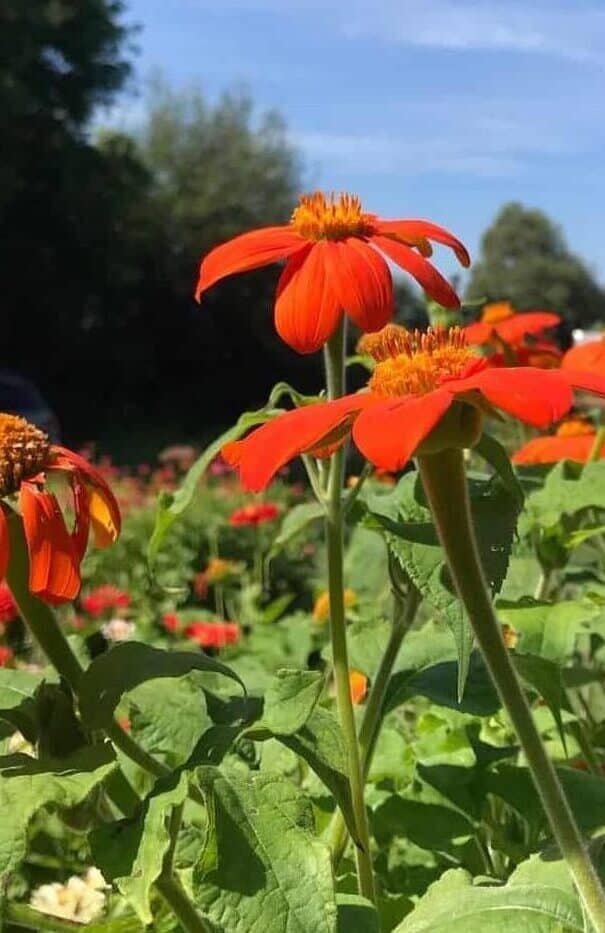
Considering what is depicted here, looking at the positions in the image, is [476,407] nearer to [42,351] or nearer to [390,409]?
[390,409]

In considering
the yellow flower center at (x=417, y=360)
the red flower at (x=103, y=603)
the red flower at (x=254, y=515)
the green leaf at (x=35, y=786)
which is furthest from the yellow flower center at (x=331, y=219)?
the red flower at (x=254, y=515)

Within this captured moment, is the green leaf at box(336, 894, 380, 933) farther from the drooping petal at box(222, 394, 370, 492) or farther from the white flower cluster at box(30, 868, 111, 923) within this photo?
the white flower cluster at box(30, 868, 111, 923)

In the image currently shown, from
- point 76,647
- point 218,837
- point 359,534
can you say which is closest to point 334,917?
point 218,837

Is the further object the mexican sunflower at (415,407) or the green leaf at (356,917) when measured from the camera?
the green leaf at (356,917)

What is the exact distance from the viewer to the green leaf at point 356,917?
0.61 meters

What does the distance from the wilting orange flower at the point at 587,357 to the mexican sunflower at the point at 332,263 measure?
0.40 meters

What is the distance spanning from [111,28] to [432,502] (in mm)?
13983

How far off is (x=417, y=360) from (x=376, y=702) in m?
0.31

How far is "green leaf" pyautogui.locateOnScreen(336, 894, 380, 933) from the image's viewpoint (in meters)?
0.61

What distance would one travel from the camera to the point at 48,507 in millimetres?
617

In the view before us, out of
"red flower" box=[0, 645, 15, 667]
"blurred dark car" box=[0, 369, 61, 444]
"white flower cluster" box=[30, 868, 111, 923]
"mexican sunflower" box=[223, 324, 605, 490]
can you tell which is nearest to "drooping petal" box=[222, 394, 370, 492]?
"mexican sunflower" box=[223, 324, 605, 490]

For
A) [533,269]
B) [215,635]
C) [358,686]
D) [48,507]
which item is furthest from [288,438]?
[533,269]

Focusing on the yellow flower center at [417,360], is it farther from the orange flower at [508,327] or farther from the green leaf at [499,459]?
the orange flower at [508,327]

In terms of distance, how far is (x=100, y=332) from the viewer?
552 inches
